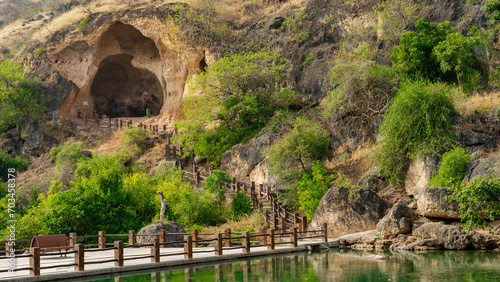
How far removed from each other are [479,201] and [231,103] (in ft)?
59.9

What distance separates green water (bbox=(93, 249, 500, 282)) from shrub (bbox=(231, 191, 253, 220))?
8696mm

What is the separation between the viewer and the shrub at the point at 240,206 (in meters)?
26.1

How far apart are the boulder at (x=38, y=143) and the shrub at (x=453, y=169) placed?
30753mm

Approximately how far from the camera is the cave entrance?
1813 inches

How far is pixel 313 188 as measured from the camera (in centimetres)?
2462

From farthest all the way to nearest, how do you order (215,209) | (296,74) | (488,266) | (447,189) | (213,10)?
(213,10)
(296,74)
(215,209)
(447,189)
(488,266)

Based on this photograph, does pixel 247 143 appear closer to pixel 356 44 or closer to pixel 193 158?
pixel 193 158

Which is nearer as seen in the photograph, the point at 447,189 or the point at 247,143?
the point at 447,189

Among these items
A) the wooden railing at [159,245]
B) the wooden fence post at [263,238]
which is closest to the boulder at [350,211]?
the wooden railing at [159,245]

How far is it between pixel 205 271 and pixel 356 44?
73.0 feet

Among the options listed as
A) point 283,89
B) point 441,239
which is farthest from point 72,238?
point 283,89

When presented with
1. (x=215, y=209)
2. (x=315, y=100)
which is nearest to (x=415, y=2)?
(x=315, y=100)

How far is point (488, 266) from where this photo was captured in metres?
13.9

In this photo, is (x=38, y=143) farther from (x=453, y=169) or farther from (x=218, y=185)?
(x=453, y=169)
